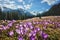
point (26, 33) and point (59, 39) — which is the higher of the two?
point (26, 33)

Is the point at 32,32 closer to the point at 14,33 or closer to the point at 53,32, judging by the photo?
the point at 14,33

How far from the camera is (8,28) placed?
657 centimetres

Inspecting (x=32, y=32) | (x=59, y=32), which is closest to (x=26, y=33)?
(x=32, y=32)

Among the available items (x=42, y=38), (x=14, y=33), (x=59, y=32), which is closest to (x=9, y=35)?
(x=14, y=33)

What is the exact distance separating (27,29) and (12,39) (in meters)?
0.63

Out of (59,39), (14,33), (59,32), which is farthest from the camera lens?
(59,32)

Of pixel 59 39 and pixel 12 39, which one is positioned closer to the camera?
pixel 12 39

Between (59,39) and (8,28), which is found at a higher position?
(8,28)

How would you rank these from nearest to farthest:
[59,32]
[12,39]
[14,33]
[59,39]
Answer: [12,39] < [14,33] < [59,39] < [59,32]

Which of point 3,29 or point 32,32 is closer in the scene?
point 32,32

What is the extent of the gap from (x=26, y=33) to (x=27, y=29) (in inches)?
9.5

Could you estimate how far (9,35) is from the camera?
239 inches

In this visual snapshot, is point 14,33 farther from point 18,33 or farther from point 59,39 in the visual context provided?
point 59,39

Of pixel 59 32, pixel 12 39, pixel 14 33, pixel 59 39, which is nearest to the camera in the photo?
pixel 12 39
